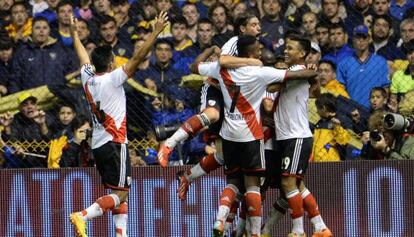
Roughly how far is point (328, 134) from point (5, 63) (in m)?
3.82

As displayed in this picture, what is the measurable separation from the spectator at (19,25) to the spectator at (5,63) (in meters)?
0.16

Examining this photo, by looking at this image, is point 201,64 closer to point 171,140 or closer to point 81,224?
point 171,140

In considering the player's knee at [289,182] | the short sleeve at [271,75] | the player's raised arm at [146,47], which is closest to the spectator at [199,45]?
the player's raised arm at [146,47]

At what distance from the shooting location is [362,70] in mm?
15062

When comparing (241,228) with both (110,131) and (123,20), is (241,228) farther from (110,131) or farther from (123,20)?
(123,20)

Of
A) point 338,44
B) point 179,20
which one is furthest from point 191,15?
point 338,44

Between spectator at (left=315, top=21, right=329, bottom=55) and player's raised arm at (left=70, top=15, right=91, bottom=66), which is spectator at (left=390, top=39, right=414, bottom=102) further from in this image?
player's raised arm at (left=70, top=15, right=91, bottom=66)

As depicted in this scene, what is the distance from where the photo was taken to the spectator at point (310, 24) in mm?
15383

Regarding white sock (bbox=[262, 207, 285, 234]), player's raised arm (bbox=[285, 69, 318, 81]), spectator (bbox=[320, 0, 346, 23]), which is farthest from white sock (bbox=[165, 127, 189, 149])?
spectator (bbox=[320, 0, 346, 23])

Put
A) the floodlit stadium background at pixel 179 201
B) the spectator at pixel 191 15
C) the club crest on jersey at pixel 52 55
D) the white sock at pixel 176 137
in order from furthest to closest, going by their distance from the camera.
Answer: the spectator at pixel 191 15 < the club crest on jersey at pixel 52 55 < the floodlit stadium background at pixel 179 201 < the white sock at pixel 176 137

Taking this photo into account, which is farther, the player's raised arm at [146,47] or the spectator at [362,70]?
the spectator at [362,70]

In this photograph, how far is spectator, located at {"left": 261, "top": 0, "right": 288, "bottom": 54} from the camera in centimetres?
1540

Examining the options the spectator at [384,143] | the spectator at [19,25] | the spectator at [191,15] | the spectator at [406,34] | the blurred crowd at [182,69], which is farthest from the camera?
the spectator at [19,25]

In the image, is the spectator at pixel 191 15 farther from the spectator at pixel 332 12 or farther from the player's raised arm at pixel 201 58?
the player's raised arm at pixel 201 58
